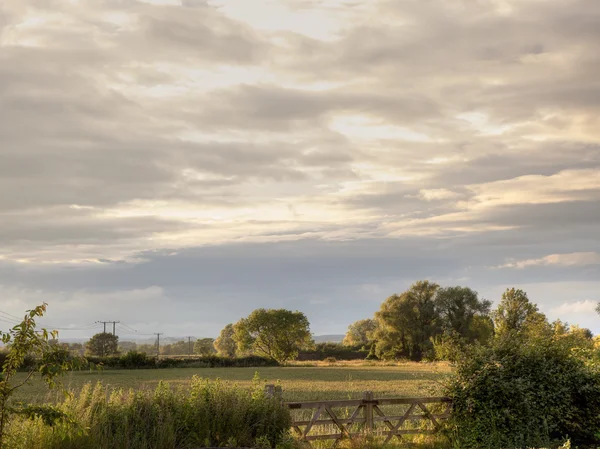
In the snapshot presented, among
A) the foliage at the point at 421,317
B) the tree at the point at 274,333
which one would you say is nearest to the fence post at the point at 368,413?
the foliage at the point at 421,317

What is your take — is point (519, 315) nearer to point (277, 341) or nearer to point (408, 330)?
point (408, 330)

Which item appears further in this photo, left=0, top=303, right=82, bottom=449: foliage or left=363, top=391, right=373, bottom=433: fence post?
left=363, top=391, right=373, bottom=433: fence post

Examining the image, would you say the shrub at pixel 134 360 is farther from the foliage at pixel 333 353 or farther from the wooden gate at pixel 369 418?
the wooden gate at pixel 369 418

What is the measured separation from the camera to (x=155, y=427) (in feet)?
39.0

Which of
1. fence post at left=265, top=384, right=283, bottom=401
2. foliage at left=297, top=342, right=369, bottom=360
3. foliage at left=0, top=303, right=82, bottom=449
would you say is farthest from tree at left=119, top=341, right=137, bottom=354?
foliage at left=0, top=303, right=82, bottom=449

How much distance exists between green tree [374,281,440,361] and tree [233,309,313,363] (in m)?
20.0

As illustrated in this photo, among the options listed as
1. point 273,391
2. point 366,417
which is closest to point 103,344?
point 366,417

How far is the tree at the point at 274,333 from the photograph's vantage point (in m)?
109

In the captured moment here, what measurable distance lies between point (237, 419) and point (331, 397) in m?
20.2

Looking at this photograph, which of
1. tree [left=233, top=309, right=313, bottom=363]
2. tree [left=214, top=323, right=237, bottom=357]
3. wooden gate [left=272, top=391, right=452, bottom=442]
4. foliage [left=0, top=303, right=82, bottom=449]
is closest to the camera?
foliage [left=0, top=303, right=82, bottom=449]

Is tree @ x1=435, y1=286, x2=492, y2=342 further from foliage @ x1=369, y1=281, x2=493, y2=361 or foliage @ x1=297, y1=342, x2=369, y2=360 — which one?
foliage @ x1=297, y1=342, x2=369, y2=360

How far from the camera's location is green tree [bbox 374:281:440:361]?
9050cm

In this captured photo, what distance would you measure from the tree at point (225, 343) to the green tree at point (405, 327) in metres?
61.3

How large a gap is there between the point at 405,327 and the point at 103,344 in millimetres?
51108
